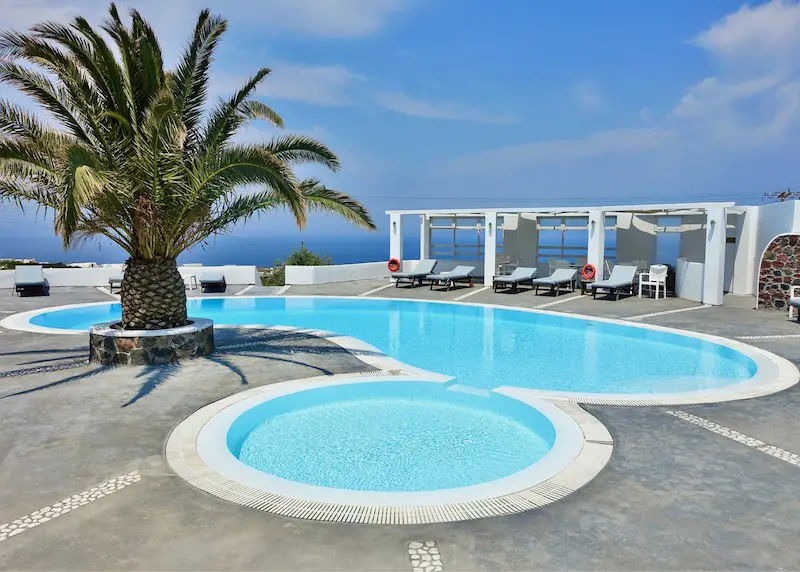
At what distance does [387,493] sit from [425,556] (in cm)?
93

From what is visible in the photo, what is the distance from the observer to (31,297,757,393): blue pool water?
9.00 metres

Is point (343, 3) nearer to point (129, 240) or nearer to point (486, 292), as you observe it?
point (486, 292)

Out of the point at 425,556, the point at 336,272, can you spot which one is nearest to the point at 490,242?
the point at 336,272

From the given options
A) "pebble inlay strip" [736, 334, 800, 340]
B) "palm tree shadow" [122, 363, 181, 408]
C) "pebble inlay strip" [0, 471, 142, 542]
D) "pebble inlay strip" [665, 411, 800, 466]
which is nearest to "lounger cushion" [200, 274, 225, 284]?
"palm tree shadow" [122, 363, 181, 408]

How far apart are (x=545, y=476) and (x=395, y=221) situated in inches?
739

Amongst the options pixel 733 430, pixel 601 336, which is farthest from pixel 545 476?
pixel 601 336

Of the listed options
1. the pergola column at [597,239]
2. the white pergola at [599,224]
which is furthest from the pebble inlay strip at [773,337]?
the pergola column at [597,239]

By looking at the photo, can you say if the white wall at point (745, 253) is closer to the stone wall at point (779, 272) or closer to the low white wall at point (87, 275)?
the stone wall at point (779, 272)

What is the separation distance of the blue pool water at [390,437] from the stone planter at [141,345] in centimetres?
272

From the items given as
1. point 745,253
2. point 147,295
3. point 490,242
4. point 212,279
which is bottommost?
point 212,279

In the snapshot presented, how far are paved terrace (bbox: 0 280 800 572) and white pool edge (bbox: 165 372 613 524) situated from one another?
123 mm

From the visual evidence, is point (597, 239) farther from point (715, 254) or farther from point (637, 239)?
point (715, 254)

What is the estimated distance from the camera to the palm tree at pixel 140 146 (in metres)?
7.86

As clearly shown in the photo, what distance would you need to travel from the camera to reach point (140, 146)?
26.8 ft
